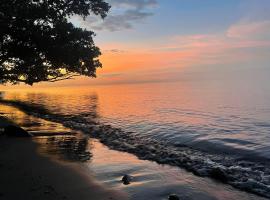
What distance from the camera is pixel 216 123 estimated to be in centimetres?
3306

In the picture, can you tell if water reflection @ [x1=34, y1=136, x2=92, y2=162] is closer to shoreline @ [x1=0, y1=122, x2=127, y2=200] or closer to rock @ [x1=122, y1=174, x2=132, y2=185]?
shoreline @ [x1=0, y1=122, x2=127, y2=200]

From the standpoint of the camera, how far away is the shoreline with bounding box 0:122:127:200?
9859 mm

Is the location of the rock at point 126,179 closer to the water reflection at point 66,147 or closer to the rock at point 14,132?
the water reflection at point 66,147

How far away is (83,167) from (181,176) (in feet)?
12.2

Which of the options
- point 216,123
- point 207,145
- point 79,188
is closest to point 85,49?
point 207,145

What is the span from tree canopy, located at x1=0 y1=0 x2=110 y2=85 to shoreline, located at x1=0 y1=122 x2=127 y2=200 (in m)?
6.92

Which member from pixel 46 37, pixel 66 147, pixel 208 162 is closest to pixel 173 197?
pixel 208 162

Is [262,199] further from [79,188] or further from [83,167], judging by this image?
[83,167]

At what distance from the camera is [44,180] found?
1132cm

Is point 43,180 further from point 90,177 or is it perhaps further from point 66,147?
point 66,147

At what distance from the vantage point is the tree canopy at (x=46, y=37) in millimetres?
19406

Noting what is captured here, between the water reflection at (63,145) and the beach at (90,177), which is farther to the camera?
the water reflection at (63,145)

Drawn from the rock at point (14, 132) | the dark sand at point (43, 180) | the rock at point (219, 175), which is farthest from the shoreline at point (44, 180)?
the rock at point (14, 132)

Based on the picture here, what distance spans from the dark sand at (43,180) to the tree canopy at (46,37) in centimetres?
694
